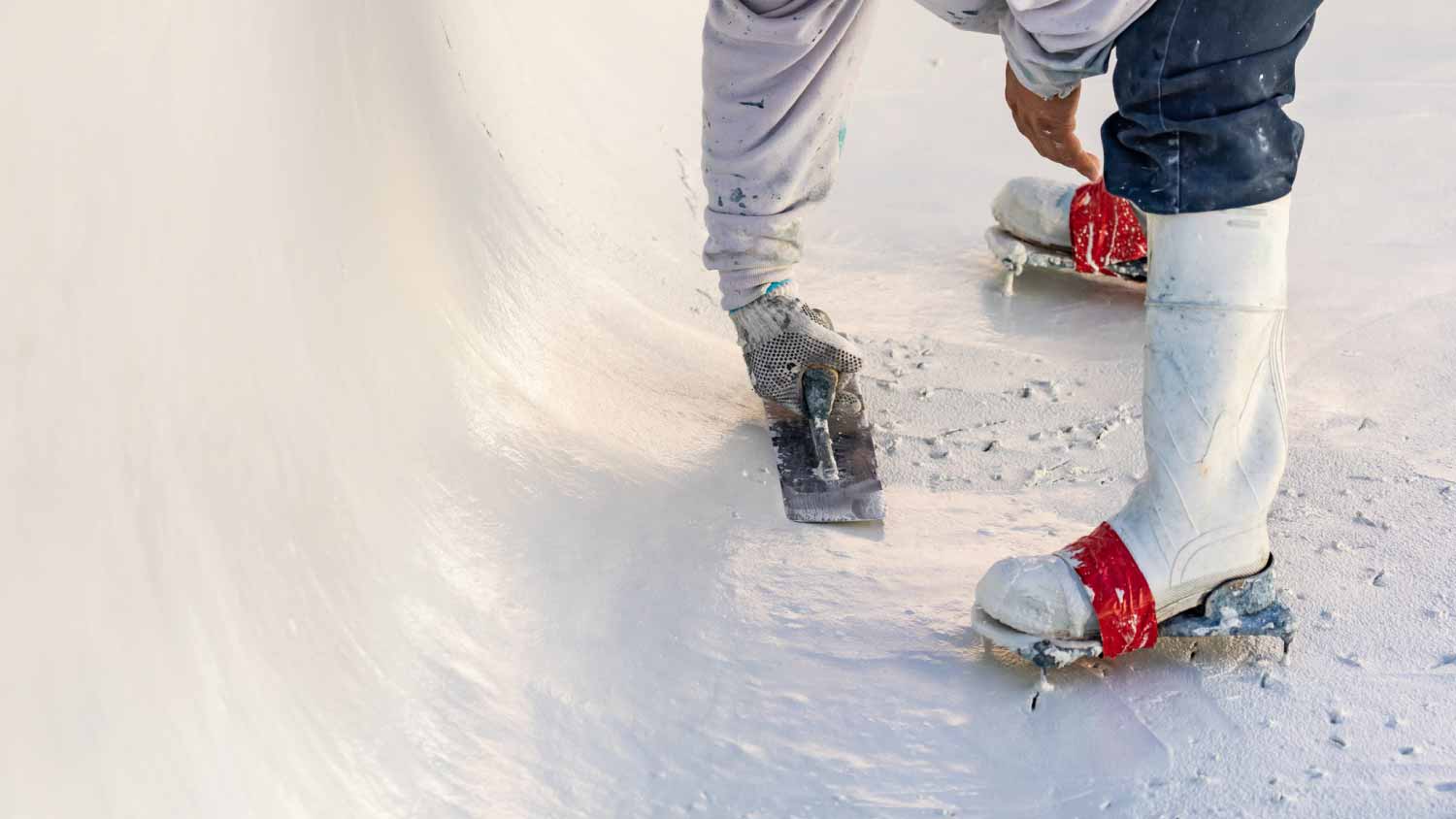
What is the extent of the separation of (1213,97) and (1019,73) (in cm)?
21

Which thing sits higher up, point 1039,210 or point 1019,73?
point 1019,73

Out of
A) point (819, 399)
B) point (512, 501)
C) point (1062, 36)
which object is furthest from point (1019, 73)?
point (512, 501)

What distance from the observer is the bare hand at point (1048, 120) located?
140 centimetres

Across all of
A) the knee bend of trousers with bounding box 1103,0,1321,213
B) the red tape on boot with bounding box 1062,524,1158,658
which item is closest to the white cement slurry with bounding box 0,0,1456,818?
the red tape on boot with bounding box 1062,524,1158,658

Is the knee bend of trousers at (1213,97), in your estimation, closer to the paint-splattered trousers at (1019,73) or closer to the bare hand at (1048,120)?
the paint-splattered trousers at (1019,73)

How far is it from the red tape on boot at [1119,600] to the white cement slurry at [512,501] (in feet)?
0.11

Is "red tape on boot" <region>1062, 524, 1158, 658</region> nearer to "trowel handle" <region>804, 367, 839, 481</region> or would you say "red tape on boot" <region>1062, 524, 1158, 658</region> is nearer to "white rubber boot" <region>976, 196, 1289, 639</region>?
"white rubber boot" <region>976, 196, 1289, 639</region>

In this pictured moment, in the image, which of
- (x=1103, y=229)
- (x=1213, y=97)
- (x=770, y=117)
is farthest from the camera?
(x=1103, y=229)

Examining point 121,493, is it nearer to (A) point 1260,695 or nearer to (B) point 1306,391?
(A) point 1260,695

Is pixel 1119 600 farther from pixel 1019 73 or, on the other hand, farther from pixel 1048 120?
pixel 1048 120

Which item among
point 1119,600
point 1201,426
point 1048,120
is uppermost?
point 1048,120

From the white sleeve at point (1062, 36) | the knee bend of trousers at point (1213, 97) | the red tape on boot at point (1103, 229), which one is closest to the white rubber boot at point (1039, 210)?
the red tape on boot at point (1103, 229)

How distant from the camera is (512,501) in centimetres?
123

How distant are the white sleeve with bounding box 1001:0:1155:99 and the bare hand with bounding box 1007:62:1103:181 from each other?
0.27 metres
